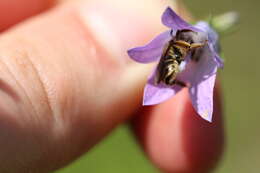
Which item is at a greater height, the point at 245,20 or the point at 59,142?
the point at 59,142

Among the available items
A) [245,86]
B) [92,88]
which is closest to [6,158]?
[92,88]

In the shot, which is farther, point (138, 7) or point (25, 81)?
point (138, 7)

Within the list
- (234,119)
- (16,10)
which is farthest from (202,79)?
(234,119)

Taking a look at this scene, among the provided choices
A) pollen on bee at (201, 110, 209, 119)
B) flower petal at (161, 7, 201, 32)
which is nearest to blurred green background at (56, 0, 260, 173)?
flower petal at (161, 7, 201, 32)

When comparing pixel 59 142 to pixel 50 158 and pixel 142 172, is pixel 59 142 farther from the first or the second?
pixel 142 172

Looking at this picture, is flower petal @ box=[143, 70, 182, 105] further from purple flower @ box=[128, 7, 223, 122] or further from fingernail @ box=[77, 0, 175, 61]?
fingernail @ box=[77, 0, 175, 61]

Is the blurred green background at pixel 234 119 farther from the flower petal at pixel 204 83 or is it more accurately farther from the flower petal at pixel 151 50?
the flower petal at pixel 151 50

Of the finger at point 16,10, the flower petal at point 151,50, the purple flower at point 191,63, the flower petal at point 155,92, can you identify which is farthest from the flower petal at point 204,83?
the finger at point 16,10
